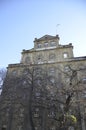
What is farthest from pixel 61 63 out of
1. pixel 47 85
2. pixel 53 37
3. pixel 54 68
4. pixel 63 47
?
pixel 47 85

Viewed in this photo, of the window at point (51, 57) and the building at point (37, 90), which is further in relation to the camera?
the window at point (51, 57)

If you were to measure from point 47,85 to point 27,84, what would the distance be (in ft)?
9.09

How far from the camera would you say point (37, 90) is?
60.9 ft

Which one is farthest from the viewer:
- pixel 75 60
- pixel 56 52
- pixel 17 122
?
pixel 56 52

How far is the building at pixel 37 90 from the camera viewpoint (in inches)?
740

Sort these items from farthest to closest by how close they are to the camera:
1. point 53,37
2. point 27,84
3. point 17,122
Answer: point 53,37 < point 17,122 < point 27,84

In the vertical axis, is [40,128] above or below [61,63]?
below

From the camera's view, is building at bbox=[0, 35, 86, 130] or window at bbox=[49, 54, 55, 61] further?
window at bbox=[49, 54, 55, 61]

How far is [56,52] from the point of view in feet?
102

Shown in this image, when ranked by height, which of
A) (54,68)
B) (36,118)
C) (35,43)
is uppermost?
(35,43)

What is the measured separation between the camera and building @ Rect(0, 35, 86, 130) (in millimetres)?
18797

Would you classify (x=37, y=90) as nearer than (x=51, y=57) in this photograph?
Yes

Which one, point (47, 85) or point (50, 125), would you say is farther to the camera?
point (50, 125)

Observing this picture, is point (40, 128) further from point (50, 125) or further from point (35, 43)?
point (35, 43)
